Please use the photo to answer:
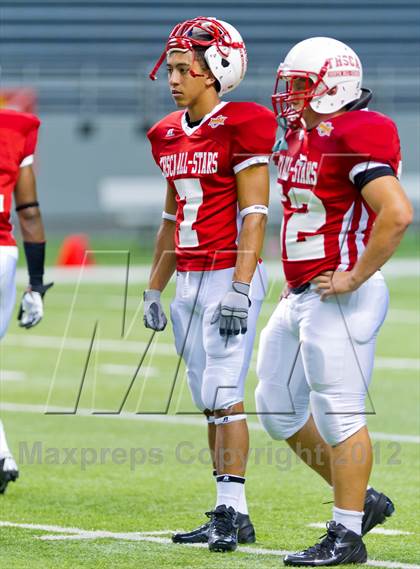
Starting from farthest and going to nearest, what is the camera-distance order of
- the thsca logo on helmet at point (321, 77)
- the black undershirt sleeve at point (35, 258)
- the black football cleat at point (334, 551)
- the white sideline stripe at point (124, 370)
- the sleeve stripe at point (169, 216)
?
the white sideline stripe at point (124, 370) < the black undershirt sleeve at point (35, 258) < the sleeve stripe at point (169, 216) < the thsca logo on helmet at point (321, 77) < the black football cleat at point (334, 551)

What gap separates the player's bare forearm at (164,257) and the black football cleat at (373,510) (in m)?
1.16

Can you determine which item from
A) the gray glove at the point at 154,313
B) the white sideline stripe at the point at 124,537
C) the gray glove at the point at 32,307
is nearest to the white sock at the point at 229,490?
the white sideline stripe at the point at 124,537

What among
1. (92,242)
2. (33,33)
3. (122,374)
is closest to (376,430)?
(122,374)

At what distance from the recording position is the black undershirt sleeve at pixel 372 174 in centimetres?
416

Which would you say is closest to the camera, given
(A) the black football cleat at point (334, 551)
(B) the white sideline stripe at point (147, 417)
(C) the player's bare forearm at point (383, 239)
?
(C) the player's bare forearm at point (383, 239)

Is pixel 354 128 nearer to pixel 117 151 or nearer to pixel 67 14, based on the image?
pixel 117 151

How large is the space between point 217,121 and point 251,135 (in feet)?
0.52

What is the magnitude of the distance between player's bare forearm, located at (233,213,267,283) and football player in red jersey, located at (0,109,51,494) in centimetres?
126

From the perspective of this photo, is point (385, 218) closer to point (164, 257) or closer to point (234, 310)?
point (234, 310)

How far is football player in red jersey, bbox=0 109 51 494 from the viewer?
5.50m

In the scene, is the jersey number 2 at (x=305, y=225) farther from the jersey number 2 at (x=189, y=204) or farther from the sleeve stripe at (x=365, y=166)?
the jersey number 2 at (x=189, y=204)

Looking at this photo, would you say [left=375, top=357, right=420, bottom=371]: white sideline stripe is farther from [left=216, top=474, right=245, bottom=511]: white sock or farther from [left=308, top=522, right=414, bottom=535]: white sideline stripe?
[left=216, top=474, right=245, bottom=511]: white sock

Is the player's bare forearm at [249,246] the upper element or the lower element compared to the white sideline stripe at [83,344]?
upper

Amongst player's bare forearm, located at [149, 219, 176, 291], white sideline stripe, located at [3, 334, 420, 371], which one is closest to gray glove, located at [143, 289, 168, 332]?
player's bare forearm, located at [149, 219, 176, 291]
